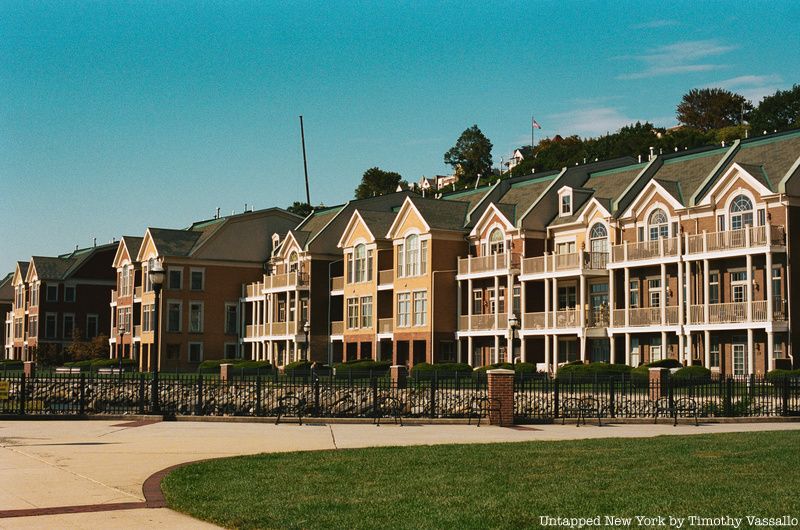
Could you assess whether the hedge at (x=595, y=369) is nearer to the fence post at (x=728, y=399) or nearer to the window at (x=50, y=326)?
the fence post at (x=728, y=399)

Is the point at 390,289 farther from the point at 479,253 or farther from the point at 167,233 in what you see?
the point at 167,233

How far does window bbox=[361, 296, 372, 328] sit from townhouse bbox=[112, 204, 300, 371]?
1761 centimetres

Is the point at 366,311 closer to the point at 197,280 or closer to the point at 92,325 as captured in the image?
the point at 197,280

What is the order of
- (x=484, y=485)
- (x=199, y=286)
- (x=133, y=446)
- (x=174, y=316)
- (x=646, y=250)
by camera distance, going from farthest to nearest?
(x=199, y=286)
(x=174, y=316)
(x=646, y=250)
(x=133, y=446)
(x=484, y=485)

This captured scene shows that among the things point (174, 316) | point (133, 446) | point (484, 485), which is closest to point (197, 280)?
point (174, 316)

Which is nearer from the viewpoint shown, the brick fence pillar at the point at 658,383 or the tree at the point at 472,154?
the brick fence pillar at the point at 658,383

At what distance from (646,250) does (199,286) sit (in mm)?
42814

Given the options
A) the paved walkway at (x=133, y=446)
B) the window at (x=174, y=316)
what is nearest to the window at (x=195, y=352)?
the window at (x=174, y=316)

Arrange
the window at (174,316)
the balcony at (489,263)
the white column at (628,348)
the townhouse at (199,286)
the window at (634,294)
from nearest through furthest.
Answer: the white column at (628,348) → the window at (634,294) → the balcony at (489,263) → the window at (174,316) → the townhouse at (199,286)

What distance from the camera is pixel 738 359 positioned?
4897 cm

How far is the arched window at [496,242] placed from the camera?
62875mm

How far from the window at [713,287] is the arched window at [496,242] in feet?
48.6

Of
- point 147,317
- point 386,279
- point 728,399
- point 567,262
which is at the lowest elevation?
point 728,399

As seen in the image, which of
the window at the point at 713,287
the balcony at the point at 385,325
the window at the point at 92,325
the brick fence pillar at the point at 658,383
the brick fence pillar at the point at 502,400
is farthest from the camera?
the window at the point at 92,325
